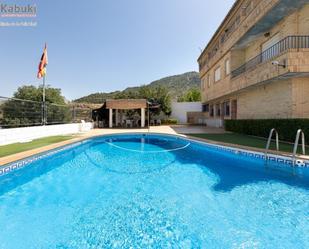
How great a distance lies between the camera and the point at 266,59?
12.7 meters

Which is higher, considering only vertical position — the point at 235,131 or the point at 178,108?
the point at 178,108

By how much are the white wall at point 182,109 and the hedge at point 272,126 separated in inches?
579

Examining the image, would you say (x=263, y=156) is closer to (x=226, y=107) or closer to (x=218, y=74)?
(x=226, y=107)

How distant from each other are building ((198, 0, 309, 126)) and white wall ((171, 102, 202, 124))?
35.0 feet

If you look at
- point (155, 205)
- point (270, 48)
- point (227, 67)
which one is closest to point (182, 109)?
point (227, 67)

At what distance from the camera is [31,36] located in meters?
15.8

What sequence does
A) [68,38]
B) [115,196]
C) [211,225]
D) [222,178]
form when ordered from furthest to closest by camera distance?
[68,38] → [222,178] → [115,196] → [211,225]

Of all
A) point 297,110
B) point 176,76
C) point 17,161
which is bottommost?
point 17,161

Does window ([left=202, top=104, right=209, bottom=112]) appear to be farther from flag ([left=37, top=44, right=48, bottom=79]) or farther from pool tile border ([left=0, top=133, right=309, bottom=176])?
flag ([left=37, top=44, right=48, bottom=79])

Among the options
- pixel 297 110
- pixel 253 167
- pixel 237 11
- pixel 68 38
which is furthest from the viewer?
pixel 68 38

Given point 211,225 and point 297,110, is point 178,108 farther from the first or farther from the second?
point 211,225

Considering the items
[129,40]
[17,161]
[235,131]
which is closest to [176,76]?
[129,40]

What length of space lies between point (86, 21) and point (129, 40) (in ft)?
15.9

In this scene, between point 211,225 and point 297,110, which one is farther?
point 297,110
